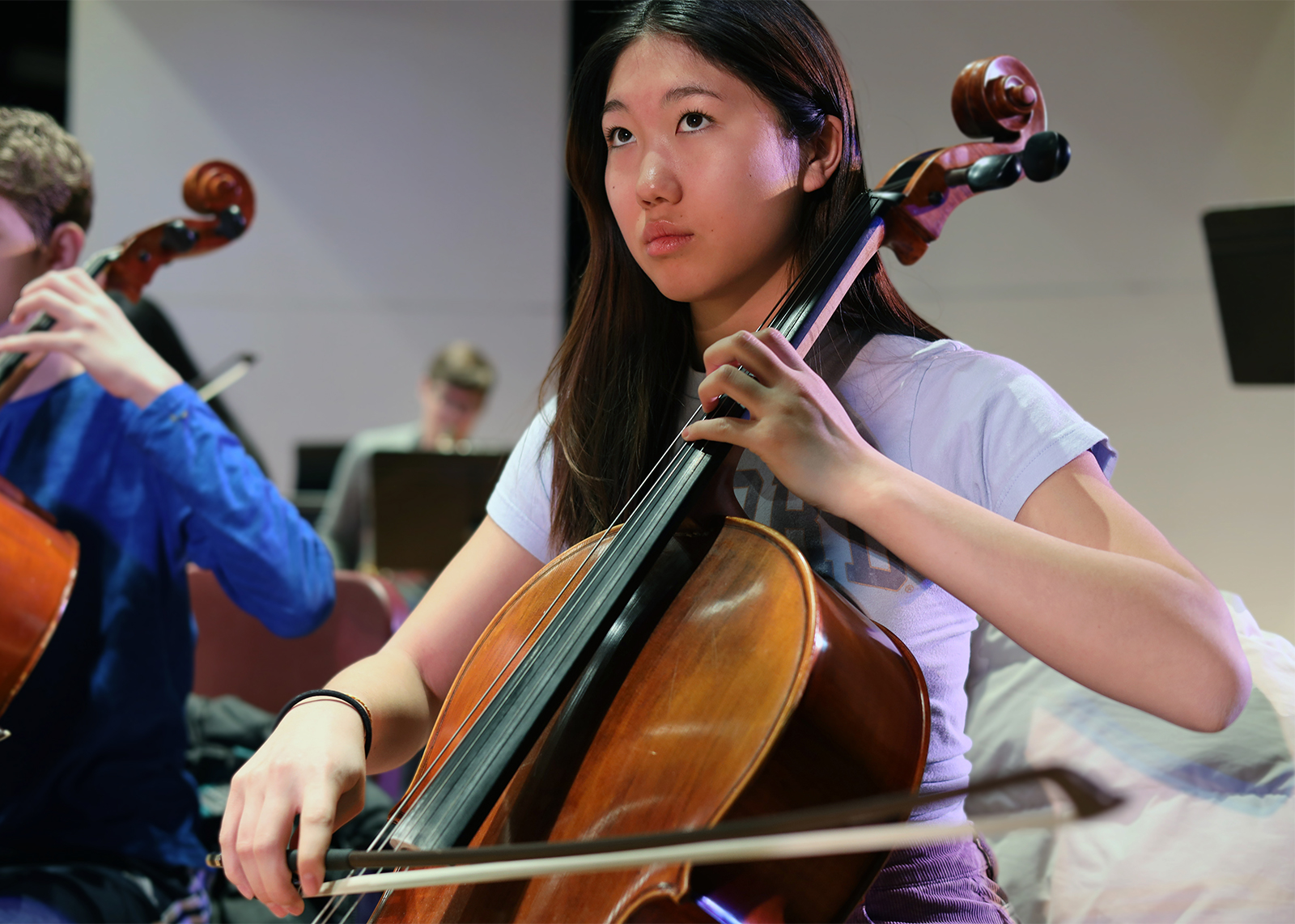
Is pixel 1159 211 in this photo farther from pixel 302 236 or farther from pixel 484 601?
pixel 302 236

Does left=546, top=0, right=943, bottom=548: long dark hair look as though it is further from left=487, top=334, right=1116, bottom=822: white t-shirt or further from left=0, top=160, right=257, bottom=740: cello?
left=0, top=160, right=257, bottom=740: cello

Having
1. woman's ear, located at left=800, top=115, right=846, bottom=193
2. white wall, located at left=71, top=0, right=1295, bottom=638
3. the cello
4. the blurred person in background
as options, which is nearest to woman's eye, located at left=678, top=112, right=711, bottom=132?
woman's ear, located at left=800, top=115, right=846, bottom=193

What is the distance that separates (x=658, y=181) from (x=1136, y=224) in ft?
6.77

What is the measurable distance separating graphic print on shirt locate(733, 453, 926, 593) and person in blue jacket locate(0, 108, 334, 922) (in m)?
0.68

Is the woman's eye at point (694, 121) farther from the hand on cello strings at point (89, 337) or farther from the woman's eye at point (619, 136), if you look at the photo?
the hand on cello strings at point (89, 337)

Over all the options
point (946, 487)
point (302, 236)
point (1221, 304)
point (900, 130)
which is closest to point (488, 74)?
point (302, 236)

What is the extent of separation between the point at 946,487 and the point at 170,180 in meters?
4.55

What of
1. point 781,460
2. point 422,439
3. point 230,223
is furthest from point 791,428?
point 422,439

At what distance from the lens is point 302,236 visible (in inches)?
186

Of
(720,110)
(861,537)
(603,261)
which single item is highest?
(720,110)

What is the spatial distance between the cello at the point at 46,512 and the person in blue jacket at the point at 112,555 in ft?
0.22

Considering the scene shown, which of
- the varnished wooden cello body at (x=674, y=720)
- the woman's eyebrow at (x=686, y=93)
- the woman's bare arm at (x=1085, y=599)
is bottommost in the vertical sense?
the varnished wooden cello body at (x=674, y=720)

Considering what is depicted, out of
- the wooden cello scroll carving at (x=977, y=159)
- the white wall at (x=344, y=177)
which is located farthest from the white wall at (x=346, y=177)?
the wooden cello scroll carving at (x=977, y=159)

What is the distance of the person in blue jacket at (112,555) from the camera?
119cm
